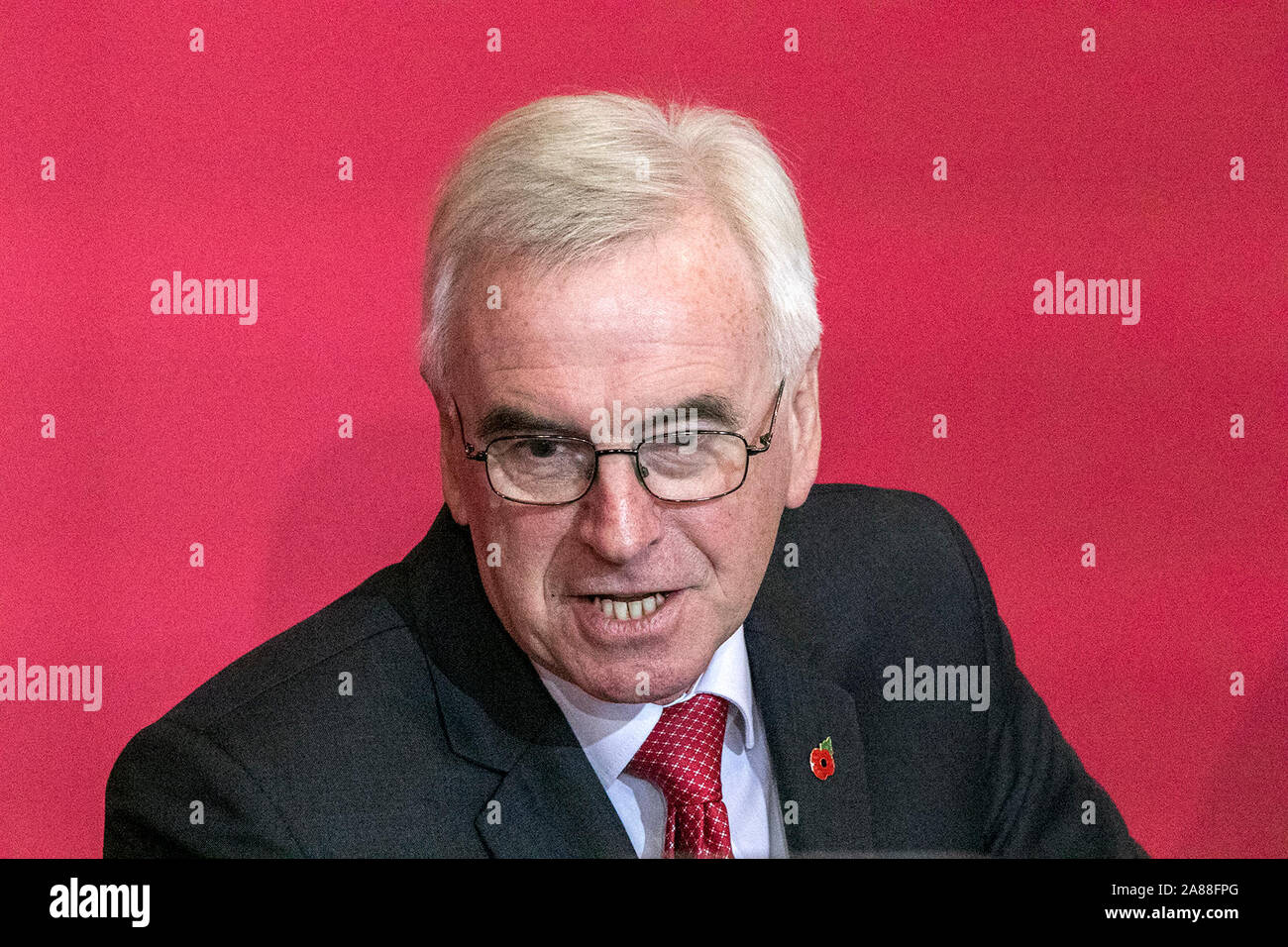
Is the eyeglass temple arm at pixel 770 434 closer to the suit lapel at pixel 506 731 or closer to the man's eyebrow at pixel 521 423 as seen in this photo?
the man's eyebrow at pixel 521 423

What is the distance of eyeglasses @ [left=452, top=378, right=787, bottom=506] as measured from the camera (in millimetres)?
1669

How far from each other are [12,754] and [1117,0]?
2128 millimetres

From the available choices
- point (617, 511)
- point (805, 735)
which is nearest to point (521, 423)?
point (617, 511)

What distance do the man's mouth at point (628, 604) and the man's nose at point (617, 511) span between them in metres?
0.08

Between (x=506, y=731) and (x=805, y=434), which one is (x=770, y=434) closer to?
(x=805, y=434)

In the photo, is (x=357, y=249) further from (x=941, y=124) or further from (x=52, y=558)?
(x=941, y=124)

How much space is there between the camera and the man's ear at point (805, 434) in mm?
1896

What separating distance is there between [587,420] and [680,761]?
0.53 m

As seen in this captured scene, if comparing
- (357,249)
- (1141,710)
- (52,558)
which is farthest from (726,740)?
(52,558)

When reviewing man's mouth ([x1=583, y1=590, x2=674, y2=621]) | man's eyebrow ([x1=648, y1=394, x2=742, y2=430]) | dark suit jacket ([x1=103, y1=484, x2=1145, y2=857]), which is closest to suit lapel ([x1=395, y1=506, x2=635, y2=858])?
dark suit jacket ([x1=103, y1=484, x2=1145, y2=857])

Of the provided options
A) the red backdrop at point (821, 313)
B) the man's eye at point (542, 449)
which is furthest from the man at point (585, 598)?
the red backdrop at point (821, 313)

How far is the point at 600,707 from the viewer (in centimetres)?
184

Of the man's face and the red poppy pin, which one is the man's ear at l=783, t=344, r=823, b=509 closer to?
the man's face

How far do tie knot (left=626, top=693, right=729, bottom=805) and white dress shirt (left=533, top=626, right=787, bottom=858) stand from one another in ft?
0.04
